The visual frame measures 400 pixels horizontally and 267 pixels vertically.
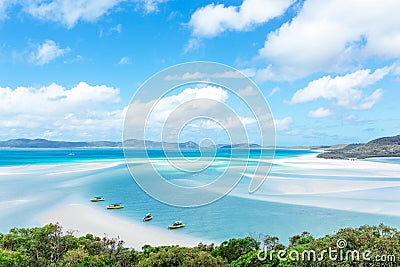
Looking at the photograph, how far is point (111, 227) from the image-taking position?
17125 millimetres

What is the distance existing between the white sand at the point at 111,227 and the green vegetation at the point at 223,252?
541 centimetres

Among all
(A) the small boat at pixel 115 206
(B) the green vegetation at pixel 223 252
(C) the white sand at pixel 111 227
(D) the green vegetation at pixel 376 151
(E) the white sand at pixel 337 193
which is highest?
(D) the green vegetation at pixel 376 151

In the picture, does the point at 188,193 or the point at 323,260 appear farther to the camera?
the point at 188,193

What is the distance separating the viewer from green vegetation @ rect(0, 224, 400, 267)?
236 inches

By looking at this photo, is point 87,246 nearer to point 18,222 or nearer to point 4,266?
point 4,266

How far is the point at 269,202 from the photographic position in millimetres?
22578

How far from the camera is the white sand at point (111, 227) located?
586 inches

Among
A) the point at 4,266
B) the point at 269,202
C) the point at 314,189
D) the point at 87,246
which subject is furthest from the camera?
the point at 314,189

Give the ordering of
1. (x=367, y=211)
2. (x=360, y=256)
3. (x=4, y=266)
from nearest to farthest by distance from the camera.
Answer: (x=360, y=256) < (x=4, y=266) < (x=367, y=211)

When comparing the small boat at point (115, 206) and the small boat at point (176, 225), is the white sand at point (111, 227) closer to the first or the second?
the small boat at point (176, 225)

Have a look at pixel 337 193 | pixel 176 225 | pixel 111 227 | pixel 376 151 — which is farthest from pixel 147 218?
pixel 376 151

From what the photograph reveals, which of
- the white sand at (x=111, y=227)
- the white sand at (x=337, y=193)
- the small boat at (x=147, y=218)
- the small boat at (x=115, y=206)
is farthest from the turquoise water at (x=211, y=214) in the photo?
the white sand at (x=337, y=193)

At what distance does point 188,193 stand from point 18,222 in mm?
11973

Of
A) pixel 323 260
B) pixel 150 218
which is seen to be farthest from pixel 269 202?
pixel 323 260
